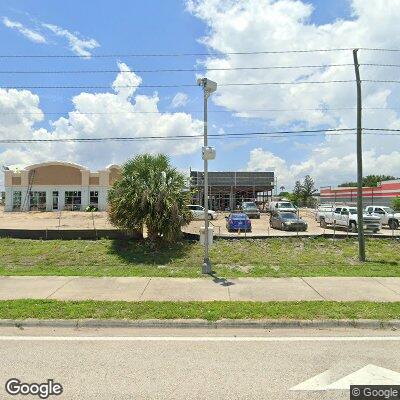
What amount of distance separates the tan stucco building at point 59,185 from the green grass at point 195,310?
1641 inches

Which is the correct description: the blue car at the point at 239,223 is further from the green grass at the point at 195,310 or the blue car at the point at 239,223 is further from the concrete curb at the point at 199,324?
the concrete curb at the point at 199,324

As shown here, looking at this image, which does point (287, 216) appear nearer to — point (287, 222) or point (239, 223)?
point (287, 222)

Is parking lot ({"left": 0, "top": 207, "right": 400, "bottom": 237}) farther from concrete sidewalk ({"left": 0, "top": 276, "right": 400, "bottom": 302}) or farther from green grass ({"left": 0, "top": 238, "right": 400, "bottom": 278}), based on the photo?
concrete sidewalk ({"left": 0, "top": 276, "right": 400, "bottom": 302})

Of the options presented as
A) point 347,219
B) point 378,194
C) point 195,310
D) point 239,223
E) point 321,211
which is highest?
point 378,194

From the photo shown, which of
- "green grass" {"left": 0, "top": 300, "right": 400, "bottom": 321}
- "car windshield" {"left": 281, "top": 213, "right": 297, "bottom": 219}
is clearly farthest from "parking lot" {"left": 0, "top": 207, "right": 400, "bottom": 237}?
"green grass" {"left": 0, "top": 300, "right": 400, "bottom": 321}

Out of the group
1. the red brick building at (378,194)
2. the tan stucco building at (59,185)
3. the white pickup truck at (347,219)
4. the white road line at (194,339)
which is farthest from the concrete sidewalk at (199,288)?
the red brick building at (378,194)

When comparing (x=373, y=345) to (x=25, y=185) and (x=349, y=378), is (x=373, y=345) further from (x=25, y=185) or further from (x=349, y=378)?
(x=25, y=185)

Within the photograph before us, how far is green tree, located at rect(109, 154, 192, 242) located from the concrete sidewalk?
4.44 meters

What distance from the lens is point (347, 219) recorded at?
24.9m

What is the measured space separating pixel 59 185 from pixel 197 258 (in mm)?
39358

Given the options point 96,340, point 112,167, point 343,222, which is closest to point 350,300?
point 96,340

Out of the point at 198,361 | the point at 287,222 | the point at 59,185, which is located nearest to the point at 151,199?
the point at 198,361

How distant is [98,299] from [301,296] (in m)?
4.50

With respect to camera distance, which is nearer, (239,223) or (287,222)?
(239,223)
